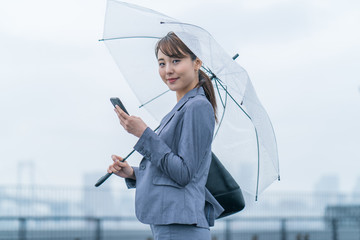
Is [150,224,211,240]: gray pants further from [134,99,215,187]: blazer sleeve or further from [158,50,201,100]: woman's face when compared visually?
[158,50,201,100]: woman's face

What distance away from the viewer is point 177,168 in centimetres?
259

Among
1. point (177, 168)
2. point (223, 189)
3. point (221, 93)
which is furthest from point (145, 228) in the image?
point (177, 168)

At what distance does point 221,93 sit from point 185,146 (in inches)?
44.0

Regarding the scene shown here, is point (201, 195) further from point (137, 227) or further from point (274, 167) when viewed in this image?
point (137, 227)

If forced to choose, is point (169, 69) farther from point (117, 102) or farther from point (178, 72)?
point (117, 102)

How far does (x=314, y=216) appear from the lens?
46.8 feet

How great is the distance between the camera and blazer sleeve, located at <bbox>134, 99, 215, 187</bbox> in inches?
103

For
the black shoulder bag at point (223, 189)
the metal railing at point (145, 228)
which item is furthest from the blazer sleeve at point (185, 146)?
the metal railing at point (145, 228)

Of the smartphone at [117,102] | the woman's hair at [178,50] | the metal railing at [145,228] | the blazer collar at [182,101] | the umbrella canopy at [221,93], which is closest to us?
the smartphone at [117,102]

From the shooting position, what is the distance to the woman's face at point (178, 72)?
294 centimetres

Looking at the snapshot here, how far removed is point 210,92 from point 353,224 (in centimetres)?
1238

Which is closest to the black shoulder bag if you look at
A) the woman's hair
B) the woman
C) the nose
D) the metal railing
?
the woman

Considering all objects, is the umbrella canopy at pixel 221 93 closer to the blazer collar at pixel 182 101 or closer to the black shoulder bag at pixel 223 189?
the blazer collar at pixel 182 101

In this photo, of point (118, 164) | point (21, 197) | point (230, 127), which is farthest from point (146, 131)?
point (21, 197)
